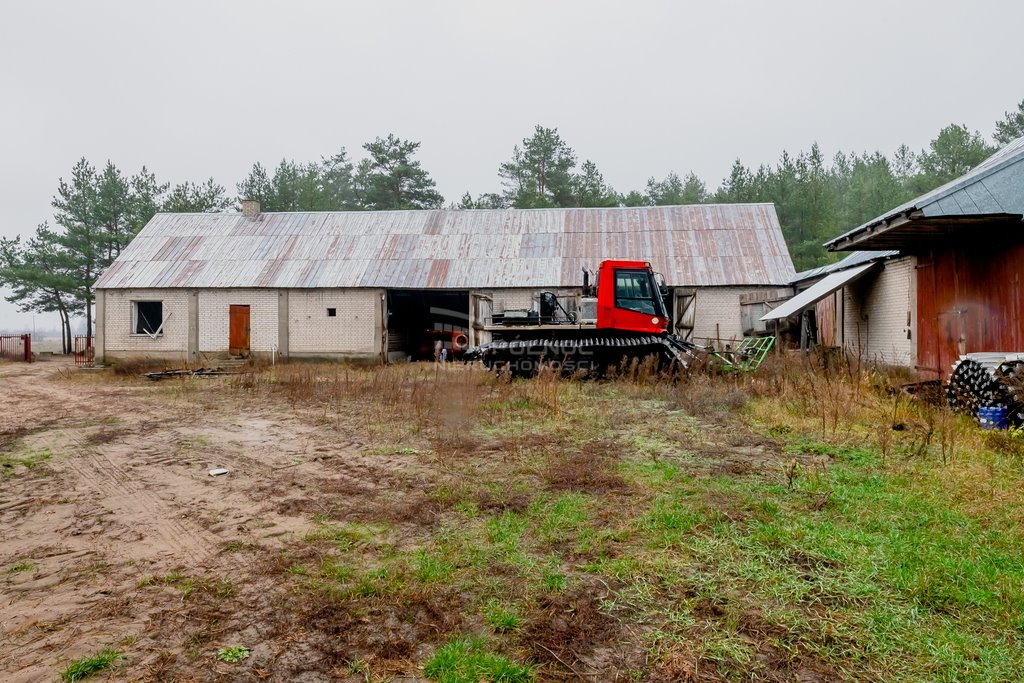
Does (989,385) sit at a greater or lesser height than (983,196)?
lesser

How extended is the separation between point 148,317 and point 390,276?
9.48 metres

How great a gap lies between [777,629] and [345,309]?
19.2 m

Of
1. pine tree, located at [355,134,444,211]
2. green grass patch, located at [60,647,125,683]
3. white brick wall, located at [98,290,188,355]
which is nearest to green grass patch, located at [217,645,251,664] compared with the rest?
green grass patch, located at [60,647,125,683]

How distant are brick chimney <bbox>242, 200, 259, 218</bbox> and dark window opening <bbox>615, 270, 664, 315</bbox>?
18.2m

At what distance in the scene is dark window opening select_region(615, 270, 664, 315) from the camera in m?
13.4

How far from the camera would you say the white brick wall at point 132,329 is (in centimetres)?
2098

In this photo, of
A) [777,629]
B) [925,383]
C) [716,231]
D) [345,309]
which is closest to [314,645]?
[777,629]

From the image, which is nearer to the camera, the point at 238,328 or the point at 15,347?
the point at 238,328

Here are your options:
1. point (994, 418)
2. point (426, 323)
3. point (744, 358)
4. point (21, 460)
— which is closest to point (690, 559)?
point (994, 418)

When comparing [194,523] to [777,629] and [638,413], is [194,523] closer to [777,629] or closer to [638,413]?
[777,629]

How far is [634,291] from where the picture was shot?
44.3 feet

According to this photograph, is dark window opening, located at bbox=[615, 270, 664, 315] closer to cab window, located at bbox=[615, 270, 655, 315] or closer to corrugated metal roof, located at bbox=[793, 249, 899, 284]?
cab window, located at bbox=[615, 270, 655, 315]

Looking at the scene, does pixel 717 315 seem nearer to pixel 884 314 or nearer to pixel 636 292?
pixel 884 314

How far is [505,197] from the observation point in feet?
134
